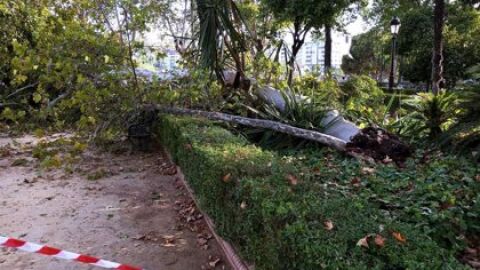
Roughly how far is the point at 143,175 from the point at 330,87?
3.45 m

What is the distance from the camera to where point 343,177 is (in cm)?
348

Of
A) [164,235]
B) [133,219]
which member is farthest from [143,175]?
[164,235]

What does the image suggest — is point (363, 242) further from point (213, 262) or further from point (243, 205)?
point (213, 262)

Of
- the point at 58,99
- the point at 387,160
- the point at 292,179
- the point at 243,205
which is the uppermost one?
the point at 58,99

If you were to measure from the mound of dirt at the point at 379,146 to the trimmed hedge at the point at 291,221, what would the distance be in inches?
45.9

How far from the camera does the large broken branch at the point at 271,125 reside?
458cm

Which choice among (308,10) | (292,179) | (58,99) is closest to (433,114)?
(292,179)

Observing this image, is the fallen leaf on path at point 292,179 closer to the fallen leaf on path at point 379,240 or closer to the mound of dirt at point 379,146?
the fallen leaf on path at point 379,240

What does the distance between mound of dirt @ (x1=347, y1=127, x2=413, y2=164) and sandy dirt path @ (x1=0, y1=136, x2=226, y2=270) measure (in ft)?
6.81

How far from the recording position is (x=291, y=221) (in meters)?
1.91

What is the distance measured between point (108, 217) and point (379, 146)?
3238 millimetres

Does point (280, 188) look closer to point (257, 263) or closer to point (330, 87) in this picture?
point (257, 263)

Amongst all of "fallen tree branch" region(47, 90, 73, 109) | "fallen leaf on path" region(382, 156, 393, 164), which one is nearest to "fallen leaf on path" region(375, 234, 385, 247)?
"fallen leaf on path" region(382, 156, 393, 164)

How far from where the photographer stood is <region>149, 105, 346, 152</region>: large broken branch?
180 inches
